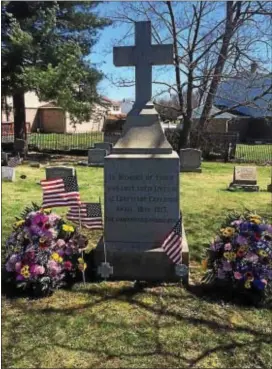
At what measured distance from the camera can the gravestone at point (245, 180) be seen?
13.1 meters

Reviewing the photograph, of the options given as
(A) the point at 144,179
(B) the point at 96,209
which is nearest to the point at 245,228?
(A) the point at 144,179

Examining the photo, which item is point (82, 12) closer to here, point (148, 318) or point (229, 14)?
point (229, 14)

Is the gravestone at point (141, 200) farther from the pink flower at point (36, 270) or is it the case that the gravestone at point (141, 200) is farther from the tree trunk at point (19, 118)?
the tree trunk at point (19, 118)

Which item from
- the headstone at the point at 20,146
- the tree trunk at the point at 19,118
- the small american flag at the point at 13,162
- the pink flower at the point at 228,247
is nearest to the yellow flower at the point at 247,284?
the pink flower at the point at 228,247

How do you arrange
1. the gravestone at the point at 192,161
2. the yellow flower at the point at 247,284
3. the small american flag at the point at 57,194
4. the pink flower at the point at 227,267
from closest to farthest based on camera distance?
the yellow flower at the point at 247,284
the pink flower at the point at 227,267
the small american flag at the point at 57,194
the gravestone at the point at 192,161

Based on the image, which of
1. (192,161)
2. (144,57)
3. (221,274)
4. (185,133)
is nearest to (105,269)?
(221,274)

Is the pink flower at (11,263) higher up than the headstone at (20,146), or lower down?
lower down

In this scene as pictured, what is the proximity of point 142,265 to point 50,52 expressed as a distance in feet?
54.8

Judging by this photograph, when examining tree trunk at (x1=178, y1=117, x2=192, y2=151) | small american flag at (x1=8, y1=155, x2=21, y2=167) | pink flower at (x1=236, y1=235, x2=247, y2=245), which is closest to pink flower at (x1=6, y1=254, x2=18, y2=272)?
pink flower at (x1=236, y1=235, x2=247, y2=245)

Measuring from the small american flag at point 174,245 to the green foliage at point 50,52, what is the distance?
47.7 ft

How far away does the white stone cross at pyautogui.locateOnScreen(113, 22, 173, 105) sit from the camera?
5.61 m

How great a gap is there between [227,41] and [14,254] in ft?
64.3

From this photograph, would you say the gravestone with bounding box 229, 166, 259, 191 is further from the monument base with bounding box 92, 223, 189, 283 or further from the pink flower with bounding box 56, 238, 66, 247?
the pink flower with bounding box 56, 238, 66, 247

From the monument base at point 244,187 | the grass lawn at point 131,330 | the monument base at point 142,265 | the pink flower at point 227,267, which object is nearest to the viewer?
the grass lawn at point 131,330
